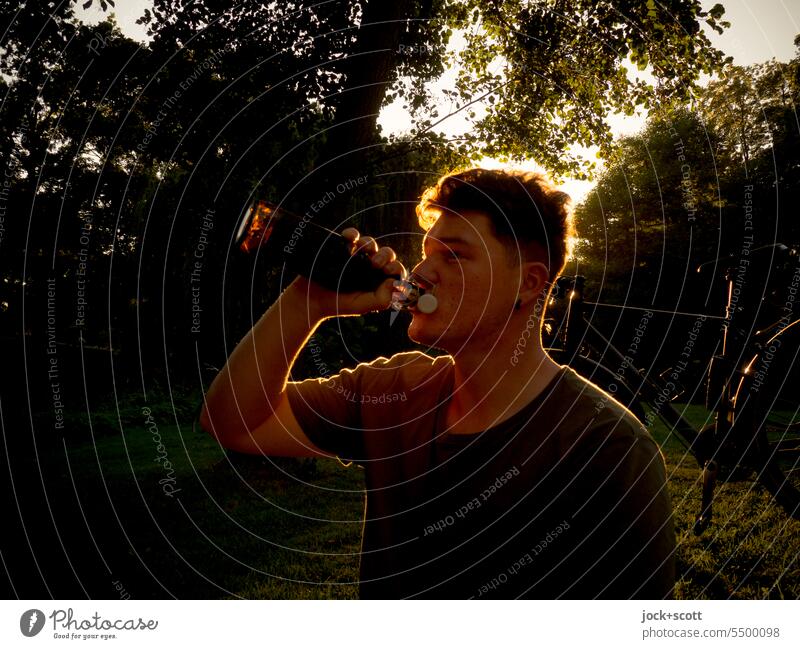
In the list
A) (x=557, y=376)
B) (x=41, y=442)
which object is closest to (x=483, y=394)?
(x=557, y=376)

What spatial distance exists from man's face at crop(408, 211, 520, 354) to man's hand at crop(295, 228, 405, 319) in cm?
11

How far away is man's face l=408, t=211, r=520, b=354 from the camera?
1.60 metres

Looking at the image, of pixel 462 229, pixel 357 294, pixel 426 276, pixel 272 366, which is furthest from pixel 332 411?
pixel 462 229

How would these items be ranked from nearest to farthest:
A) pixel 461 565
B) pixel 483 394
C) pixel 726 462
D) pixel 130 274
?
pixel 461 565 → pixel 483 394 → pixel 726 462 → pixel 130 274

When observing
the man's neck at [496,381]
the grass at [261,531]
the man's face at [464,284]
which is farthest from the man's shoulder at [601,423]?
the grass at [261,531]

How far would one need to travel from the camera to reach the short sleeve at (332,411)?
1.68 metres

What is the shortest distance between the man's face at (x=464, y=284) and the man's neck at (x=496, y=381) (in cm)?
6

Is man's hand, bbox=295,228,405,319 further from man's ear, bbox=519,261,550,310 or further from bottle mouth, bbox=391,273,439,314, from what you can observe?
man's ear, bbox=519,261,550,310

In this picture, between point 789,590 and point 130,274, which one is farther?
point 130,274

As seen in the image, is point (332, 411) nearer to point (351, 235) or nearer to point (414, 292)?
point (414, 292)

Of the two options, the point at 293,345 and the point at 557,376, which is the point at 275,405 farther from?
the point at 557,376

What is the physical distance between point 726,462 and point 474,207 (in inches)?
122

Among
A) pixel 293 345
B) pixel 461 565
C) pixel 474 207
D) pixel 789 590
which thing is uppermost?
pixel 474 207
